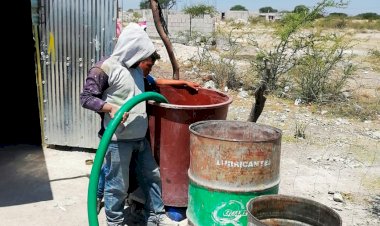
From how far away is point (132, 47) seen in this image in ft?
9.89

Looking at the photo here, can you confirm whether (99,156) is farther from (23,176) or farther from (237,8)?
(237,8)

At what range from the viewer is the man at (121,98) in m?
2.98

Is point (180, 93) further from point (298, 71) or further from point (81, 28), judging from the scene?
point (298, 71)

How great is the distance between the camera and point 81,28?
15.6 ft

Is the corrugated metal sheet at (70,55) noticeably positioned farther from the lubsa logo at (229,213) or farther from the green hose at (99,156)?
the lubsa logo at (229,213)

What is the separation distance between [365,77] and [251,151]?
1162 centimetres

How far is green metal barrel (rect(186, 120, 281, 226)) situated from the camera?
281 centimetres

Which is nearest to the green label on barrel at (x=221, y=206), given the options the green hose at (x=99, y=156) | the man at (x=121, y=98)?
the man at (x=121, y=98)

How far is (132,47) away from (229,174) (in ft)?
3.75

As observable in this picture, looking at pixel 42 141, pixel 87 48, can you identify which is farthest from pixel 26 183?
pixel 87 48

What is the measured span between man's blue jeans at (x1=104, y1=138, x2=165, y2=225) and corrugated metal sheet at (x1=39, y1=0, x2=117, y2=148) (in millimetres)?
1801

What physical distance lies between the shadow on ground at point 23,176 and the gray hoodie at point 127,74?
55.5 inches

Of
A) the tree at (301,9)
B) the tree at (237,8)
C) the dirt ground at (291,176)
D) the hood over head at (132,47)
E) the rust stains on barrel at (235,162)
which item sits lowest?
the dirt ground at (291,176)

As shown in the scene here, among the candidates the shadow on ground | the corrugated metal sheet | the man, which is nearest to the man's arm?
the man
